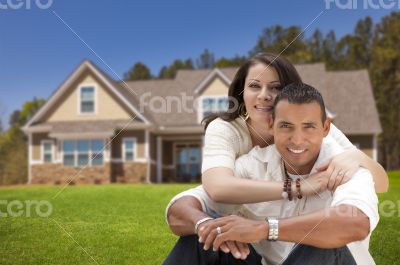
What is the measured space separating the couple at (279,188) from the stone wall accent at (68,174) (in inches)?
531

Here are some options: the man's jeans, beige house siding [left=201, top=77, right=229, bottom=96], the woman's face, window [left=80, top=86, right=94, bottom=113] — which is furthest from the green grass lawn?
window [left=80, top=86, right=94, bottom=113]

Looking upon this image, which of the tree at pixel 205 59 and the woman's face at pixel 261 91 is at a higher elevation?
the tree at pixel 205 59

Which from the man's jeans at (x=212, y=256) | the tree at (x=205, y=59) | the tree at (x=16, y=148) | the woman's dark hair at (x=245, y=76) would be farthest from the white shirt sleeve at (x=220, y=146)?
the tree at (x=16, y=148)

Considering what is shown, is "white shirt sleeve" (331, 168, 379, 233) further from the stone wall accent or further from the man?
the stone wall accent

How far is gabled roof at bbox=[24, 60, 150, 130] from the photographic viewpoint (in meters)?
17.1

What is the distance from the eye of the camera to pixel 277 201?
2.68 m

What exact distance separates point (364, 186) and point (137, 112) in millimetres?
14665

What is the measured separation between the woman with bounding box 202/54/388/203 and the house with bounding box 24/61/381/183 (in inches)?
523

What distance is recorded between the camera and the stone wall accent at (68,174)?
53.0ft

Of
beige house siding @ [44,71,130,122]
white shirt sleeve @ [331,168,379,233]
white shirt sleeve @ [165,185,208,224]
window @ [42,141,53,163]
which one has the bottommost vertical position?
window @ [42,141,53,163]

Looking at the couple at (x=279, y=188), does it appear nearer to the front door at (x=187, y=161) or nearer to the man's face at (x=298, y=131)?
the man's face at (x=298, y=131)

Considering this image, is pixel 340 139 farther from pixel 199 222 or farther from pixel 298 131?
pixel 199 222

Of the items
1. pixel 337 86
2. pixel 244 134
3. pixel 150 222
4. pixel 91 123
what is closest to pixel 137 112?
pixel 91 123

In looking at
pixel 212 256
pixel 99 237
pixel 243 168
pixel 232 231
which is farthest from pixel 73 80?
pixel 232 231
